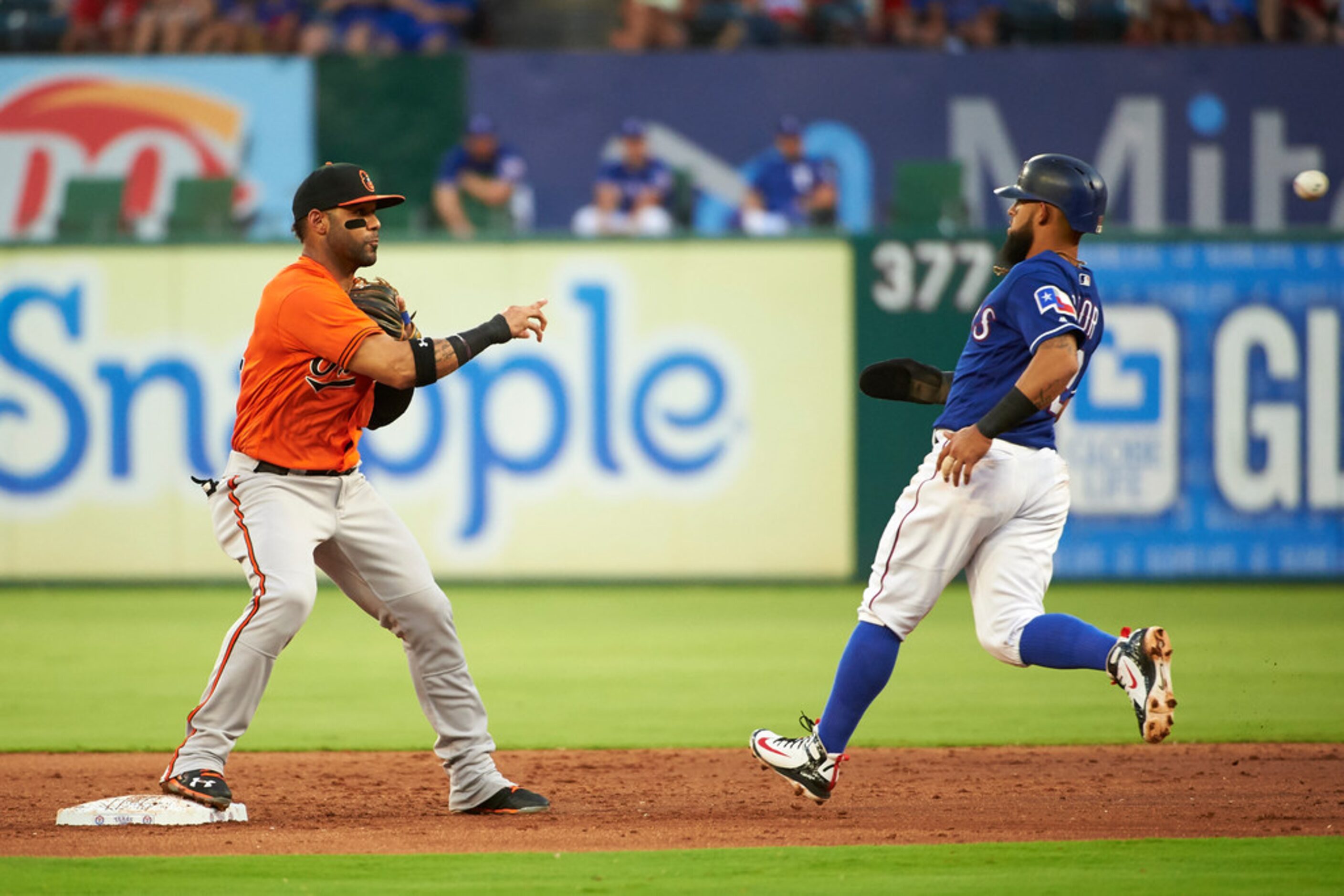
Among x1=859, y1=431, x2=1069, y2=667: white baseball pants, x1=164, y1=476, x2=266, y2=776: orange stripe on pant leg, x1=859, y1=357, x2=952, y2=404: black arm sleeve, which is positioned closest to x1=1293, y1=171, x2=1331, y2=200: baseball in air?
x1=859, y1=357, x2=952, y2=404: black arm sleeve

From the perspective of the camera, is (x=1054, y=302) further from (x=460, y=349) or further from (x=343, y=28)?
(x=343, y=28)

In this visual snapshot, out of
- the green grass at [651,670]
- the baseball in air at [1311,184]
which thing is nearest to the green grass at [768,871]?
the green grass at [651,670]

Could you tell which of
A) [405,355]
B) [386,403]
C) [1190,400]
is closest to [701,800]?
[386,403]

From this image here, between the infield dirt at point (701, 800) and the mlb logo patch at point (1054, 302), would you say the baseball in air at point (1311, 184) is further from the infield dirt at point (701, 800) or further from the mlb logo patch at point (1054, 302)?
the infield dirt at point (701, 800)

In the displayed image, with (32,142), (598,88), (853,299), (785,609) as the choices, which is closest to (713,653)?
(785,609)

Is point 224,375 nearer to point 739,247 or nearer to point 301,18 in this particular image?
point 739,247
